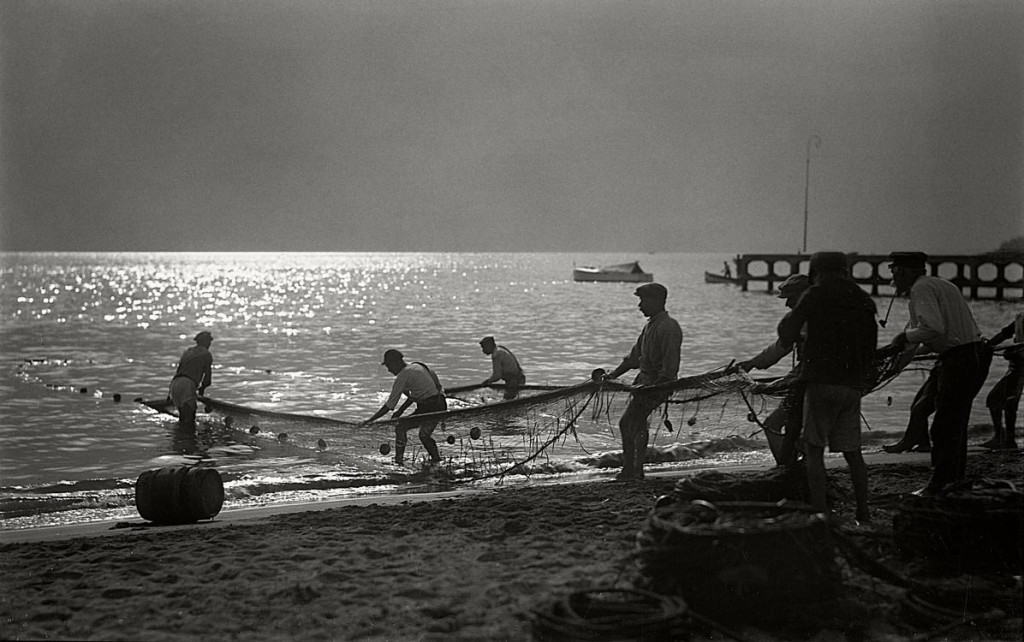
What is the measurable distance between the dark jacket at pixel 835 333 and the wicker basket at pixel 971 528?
3.32 feet

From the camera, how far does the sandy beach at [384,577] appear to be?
5.04 metres

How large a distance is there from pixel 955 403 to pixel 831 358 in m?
1.35

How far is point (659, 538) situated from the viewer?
5180 mm

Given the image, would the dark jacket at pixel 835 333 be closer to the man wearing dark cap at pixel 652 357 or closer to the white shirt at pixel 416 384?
the man wearing dark cap at pixel 652 357

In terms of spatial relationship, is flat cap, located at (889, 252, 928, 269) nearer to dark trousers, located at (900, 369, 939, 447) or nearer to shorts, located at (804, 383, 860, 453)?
shorts, located at (804, 383, 860, 453)

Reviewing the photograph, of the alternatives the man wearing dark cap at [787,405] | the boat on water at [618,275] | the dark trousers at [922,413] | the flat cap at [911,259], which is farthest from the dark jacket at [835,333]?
the boat on water at [618,275]

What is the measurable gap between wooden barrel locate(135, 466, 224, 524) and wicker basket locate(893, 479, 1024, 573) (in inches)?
240

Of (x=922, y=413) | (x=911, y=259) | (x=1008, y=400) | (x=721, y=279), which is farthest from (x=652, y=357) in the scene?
(x=721, y=279)

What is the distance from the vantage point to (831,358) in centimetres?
629

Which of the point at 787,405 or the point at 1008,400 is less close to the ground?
the point at 787,405

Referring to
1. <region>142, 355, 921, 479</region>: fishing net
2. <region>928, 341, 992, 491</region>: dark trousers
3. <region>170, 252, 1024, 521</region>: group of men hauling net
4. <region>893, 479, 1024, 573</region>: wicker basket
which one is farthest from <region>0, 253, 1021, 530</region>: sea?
<region>893, 479, 1024, 573</region>: wicker basket

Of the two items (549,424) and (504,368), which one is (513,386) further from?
(549,424)

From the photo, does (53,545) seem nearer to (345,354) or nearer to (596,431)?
(596,431)

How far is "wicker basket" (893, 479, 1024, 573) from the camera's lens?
213 inches
